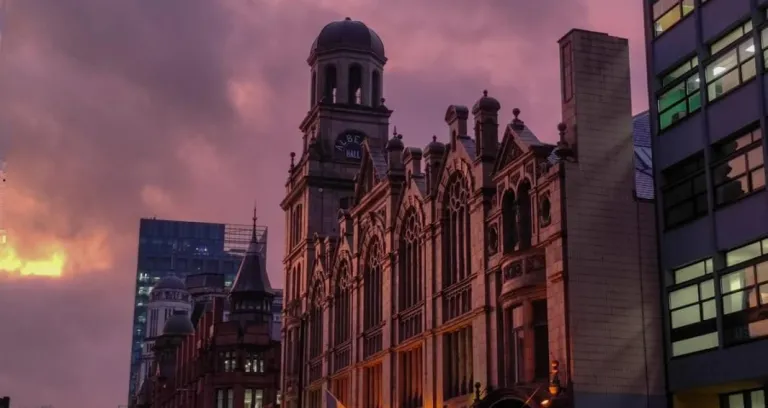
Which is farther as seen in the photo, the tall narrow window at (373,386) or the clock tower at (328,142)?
the clock tower at (328,142)

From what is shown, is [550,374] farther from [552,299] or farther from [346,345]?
[346,345]

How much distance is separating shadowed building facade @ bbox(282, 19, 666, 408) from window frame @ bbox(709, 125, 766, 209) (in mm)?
3479

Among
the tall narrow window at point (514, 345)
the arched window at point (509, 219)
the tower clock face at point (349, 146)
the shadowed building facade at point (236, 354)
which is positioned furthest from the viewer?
the shadowed building facade at point (236, 354)

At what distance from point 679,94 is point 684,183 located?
3.38 m

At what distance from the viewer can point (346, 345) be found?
63.2 meters

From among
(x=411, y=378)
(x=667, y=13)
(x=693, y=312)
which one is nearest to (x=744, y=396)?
(x=693, y=312)

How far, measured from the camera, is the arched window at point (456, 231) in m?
48.5

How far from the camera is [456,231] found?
49.5 meters

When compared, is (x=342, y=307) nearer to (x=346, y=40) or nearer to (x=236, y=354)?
(x=346, y=40)

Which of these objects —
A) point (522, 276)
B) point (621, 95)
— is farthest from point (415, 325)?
point (621, 95)

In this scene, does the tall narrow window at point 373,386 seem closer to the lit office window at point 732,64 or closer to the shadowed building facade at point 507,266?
the shadowed building facade at point 507,266

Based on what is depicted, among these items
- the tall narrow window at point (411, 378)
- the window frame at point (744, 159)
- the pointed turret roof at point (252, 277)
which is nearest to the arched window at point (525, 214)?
the window frame at point (744, 159)

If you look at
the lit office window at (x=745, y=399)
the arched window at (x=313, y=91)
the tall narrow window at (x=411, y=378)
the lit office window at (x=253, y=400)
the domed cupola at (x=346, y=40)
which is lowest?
the lit office window at (x=745, y=399)

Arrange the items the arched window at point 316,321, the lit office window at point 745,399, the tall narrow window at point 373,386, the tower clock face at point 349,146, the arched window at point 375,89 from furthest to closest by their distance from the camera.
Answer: the arched window at point 375,89 < the tower clock face at point 349,146 < the arched window at point 316,321 < the tall narrow window at point 373,386 < the lit office window at point 745,399
